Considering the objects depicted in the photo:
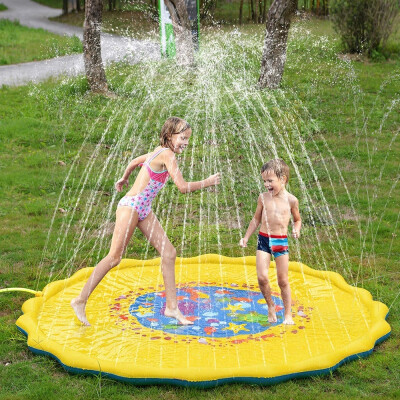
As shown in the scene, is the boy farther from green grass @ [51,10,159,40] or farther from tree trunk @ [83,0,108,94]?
green grass @ [51,10,159,40]

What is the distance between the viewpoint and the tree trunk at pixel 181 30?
14.7 meters

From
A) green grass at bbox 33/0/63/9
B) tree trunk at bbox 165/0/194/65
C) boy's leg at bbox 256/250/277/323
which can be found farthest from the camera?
green grass at bbox 33/0/63/9

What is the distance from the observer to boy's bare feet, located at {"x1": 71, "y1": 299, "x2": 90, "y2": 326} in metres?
4.89

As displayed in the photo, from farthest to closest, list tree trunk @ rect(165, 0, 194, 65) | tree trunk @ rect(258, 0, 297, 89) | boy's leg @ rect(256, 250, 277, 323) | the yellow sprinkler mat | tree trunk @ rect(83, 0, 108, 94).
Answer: tree trunk @ rect(165, 0, 194, 65)
tree trunk @ rect(83, 0, 108, 94)
tree trunk @ rect(258, 0, 297, 89)
boy's leg @ rect(256, 250, 277, 323)
the yellow sprinkler mat

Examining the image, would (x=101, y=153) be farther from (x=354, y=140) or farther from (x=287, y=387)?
(x=287, y=387)

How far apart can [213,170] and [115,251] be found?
15.9 feet

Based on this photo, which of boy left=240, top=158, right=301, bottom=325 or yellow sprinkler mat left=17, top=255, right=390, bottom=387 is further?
boy left=240, top=158, right=301, bottom=325

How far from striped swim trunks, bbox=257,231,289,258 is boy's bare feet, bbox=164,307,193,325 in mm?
781

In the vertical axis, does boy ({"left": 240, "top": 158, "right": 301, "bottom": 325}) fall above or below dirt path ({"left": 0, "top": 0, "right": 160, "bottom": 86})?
above

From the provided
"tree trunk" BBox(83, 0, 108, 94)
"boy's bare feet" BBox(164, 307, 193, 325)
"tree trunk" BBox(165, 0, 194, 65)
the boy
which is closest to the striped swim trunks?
the boy

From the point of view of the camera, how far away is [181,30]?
48.4ft

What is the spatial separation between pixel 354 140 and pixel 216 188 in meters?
3.09

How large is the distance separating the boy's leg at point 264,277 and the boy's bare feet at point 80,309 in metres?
1.29

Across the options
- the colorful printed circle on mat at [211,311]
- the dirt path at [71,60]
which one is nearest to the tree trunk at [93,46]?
the dirt path at [71,60]
